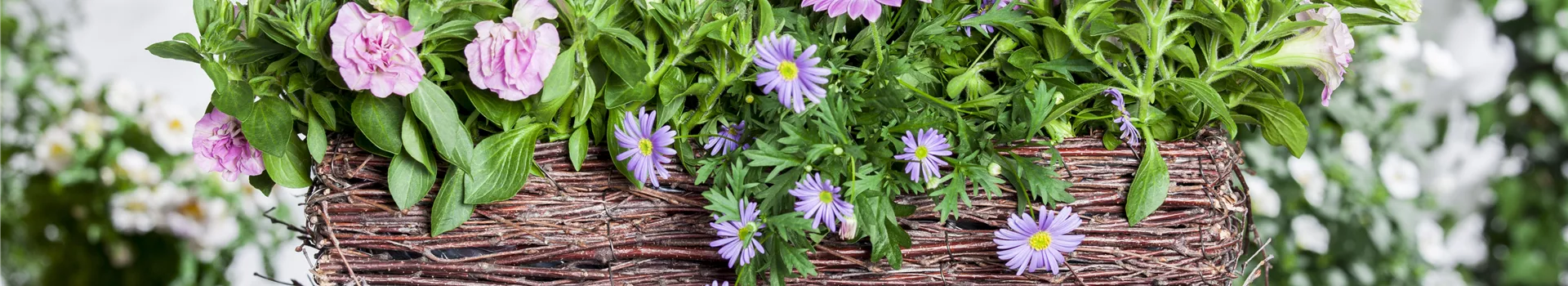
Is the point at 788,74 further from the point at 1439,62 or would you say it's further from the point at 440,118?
the point at 1439,62

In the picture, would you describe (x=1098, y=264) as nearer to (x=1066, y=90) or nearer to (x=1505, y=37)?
(x=1066, y=90)

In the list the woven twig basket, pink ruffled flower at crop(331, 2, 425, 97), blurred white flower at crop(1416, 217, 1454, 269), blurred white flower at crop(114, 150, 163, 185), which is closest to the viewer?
pink ruffled flower at crop(331, 2, 425, 97)

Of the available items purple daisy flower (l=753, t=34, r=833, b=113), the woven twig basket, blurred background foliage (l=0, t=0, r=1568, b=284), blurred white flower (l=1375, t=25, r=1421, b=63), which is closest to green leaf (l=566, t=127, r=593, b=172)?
the woven twig basket

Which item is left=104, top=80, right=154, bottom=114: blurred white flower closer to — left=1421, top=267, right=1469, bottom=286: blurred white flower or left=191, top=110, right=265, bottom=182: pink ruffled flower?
left=191, top=110, right=265, bottom=182: pink ruffled flower

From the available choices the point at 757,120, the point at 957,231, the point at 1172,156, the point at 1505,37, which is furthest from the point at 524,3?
the point at 1505,37

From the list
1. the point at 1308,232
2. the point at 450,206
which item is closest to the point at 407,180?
the point at 450,206
